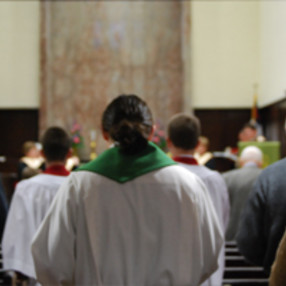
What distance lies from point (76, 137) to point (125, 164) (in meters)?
10.3

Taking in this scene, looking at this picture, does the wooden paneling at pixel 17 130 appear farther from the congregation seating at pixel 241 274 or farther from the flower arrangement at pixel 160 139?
the congregation seating at pixel 241 274

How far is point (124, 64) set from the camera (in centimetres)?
1334

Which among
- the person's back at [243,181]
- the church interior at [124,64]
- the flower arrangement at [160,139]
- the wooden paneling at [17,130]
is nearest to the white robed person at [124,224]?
the person's back at [243,181]

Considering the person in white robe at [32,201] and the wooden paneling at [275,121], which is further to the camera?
the wooden paneling at [275,121]

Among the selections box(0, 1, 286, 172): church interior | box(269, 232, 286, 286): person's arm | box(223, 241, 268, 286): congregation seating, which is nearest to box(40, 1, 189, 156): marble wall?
box(0, 1, 286, 172): church interior

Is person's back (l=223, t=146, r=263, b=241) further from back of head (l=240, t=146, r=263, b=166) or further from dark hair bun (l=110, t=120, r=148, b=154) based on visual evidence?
dark hair bun (l=110, t=120, r=148, b=154)

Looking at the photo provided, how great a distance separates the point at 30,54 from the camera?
13.2 metres

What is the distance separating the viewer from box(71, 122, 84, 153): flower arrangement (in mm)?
12041

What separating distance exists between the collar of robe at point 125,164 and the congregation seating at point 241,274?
2.96 m

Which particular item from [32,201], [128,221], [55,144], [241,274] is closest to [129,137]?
[128,221]

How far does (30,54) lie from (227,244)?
989 centimetres

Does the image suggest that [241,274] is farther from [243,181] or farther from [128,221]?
[128,221]

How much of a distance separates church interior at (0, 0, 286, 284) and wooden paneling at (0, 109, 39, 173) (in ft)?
0.09

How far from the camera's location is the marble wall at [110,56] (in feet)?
43.4
